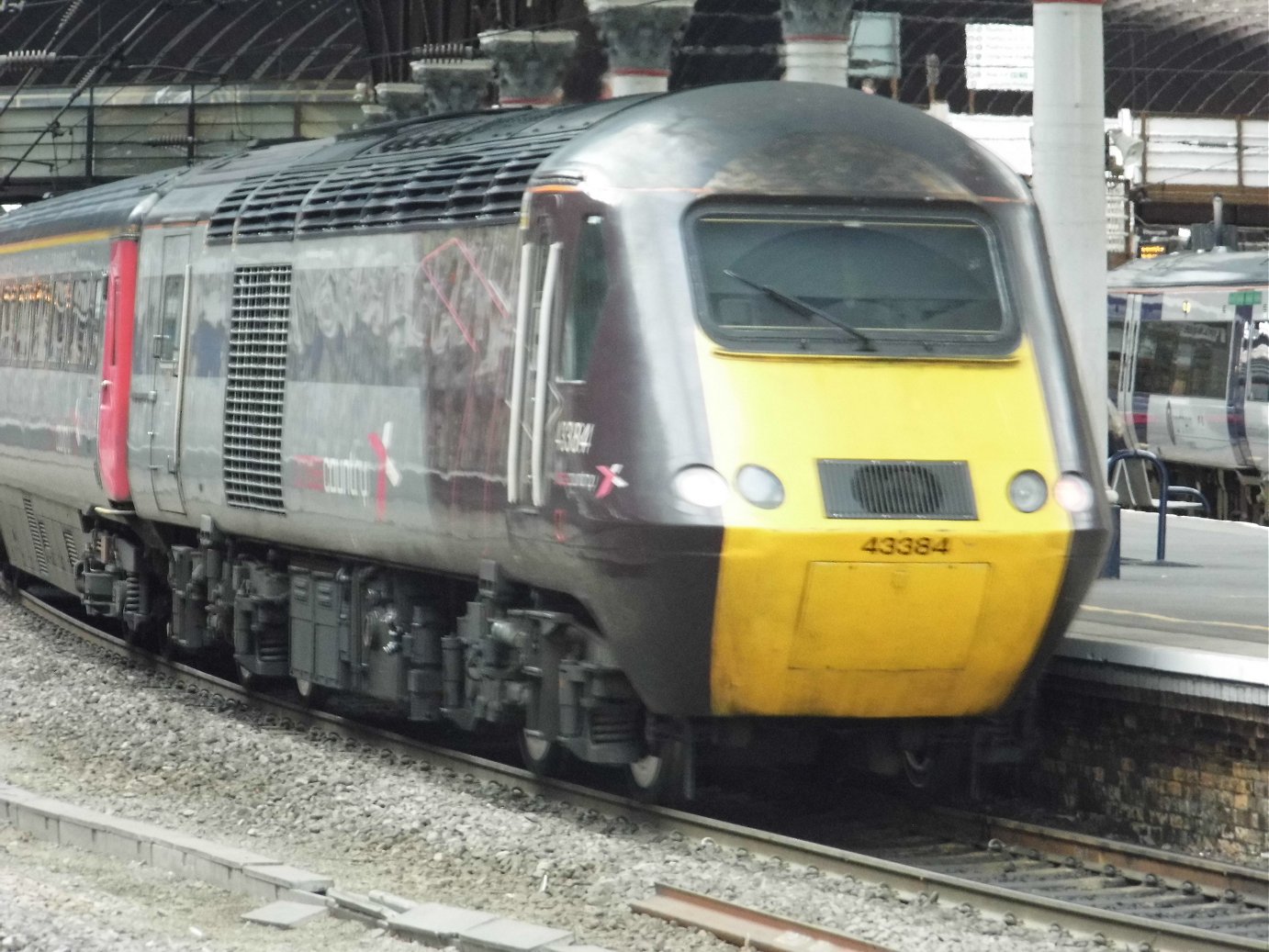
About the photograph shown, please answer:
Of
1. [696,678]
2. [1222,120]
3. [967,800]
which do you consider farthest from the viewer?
[1222,120]

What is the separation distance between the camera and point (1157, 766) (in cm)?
1063

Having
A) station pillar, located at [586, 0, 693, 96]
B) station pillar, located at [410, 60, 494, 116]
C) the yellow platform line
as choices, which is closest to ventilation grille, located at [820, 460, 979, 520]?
the yellow platform line

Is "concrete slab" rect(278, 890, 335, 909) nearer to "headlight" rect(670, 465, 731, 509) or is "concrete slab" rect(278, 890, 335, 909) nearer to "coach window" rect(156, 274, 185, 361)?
"headlight" rect(670, 465, 731, 509)

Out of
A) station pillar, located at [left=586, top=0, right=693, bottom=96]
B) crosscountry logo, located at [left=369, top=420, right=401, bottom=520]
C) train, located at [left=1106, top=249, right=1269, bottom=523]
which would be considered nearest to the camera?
crosscountry logo, located at [left=369, top=420, right=401, bottom=520]

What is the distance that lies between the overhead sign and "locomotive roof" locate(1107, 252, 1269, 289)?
16240 millimetres

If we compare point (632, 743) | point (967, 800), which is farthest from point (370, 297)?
point (967, 800)

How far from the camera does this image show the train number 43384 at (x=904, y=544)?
9594 millimetres

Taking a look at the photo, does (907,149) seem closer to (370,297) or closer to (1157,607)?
(370,297)

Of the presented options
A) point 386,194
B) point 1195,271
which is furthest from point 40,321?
point 1195,271

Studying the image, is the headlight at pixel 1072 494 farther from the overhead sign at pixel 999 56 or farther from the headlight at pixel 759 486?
the overhead sign at pixel 999 56

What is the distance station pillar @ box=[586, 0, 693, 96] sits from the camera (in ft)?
80.2

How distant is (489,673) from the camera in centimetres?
1104

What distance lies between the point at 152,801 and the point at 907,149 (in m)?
4.73

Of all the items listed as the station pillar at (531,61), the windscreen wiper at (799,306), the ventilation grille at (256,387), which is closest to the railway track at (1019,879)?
the windscreen wiper at (799,306)
